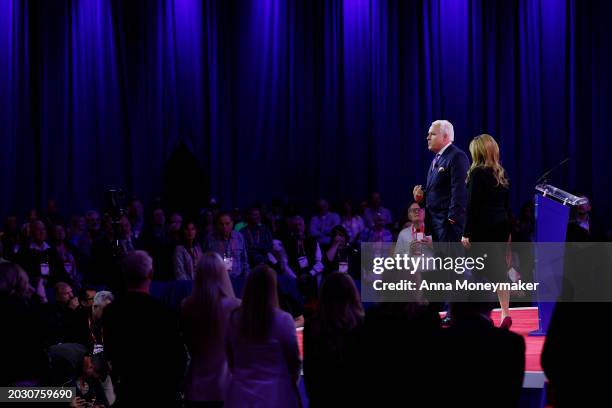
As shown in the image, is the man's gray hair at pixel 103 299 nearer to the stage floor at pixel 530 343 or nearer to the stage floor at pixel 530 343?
the stage floor at pixel 530 343

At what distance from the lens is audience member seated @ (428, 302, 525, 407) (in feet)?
11.1

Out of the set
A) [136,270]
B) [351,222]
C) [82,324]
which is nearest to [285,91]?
[351,222]

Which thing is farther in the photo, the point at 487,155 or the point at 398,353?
the point at 487,155

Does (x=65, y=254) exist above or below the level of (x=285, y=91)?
below

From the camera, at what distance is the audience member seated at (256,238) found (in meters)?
9.84

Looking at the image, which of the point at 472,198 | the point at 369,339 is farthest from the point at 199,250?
the point at 369,339

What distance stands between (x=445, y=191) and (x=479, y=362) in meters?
2.70

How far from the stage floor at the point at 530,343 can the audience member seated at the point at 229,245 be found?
1.87 meters

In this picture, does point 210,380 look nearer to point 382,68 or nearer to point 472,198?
point 472,198

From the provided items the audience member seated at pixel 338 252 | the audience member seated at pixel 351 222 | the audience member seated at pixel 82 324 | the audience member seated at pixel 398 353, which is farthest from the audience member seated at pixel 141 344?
the audience member seated at pixel 351 222

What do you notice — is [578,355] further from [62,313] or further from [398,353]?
[62,313]

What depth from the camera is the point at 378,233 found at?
1062 centimetres

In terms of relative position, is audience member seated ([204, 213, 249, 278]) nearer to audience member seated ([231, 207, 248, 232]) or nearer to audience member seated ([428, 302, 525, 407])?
audience member seated ([231, 207, 248, 232])

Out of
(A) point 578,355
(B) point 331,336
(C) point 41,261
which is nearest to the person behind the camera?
(A) point 578,355
